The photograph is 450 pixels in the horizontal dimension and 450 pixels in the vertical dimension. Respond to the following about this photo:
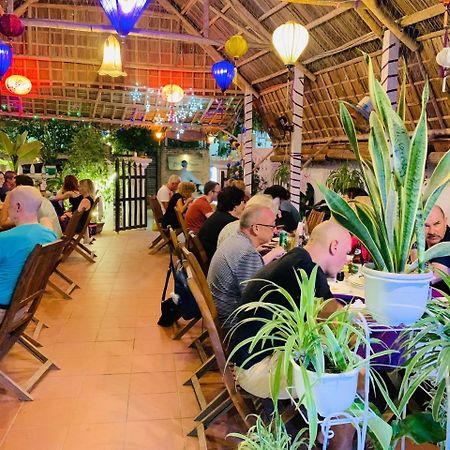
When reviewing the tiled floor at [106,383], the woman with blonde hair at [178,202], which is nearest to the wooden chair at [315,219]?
the woman with blonde hair at [178,202]

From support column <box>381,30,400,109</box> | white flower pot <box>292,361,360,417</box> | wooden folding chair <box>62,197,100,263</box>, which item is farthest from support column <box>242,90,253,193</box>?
white flower pot <box>292,361,360,417</box>

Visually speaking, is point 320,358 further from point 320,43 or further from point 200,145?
point 200,145

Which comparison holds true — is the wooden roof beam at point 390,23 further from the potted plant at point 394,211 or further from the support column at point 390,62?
the potted plant at point 394,211

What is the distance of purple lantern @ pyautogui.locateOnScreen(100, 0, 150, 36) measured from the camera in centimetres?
442

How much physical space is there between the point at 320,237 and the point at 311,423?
3.85 ft

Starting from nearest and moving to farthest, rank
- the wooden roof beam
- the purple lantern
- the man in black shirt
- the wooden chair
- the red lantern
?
the man in black shirt
the purple lantern
the wooden roof beam
the red lantern
the wooden chair

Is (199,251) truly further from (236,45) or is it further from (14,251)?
(236,45)

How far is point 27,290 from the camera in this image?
295cm

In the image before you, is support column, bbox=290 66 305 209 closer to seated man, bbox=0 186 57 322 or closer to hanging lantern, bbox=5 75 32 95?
hanging lantern, bbox=5 75 32 95

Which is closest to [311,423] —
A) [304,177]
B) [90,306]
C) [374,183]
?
[374,183]

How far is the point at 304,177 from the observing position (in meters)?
9.92

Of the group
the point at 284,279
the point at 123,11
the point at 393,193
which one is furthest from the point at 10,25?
the point at 393,193

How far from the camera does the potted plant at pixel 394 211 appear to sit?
1.29 metres

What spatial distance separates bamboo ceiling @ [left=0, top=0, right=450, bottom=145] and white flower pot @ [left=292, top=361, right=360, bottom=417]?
14.3ft
